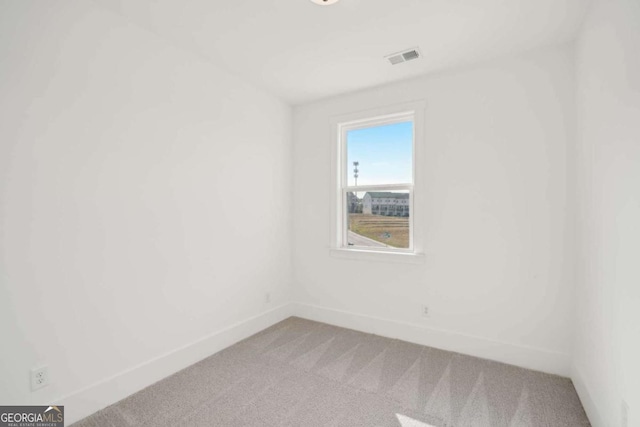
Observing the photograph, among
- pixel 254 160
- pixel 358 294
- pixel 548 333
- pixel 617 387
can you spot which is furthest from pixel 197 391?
pixel 548 333

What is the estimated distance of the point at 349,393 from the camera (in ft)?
7.24

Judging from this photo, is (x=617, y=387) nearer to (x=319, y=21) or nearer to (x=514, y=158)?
(x=514, y=158)

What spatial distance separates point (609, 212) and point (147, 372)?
3181mm

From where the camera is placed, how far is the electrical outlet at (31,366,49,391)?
1.73 metres

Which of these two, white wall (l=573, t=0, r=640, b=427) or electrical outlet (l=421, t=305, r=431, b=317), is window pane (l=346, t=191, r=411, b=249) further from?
white wall (l=573, t=0, r=640, b=427)

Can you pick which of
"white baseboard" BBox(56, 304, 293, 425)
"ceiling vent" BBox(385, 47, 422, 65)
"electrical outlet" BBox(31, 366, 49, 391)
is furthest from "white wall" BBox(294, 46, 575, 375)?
"electrical outlet" BBox(31, 366, 49, 391)

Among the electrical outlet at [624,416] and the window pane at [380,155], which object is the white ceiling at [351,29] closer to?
the window pane at [380,155]

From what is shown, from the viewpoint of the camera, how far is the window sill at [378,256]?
120 inches

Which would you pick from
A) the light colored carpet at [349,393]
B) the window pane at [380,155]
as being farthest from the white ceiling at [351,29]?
the light colored carpet at [349,393]

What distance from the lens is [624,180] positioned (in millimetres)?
1478

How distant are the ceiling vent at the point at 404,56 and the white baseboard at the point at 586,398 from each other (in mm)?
2708

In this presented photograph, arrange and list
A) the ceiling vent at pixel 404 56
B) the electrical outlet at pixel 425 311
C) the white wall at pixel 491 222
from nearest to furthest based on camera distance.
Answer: the white wall at pixel 491 222
the ceiling vent at pixel 404 56
the electrical outlet at pixel 425 311

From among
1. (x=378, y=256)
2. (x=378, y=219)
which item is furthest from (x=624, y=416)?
(x=378, y=219)

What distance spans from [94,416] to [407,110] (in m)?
3.50
